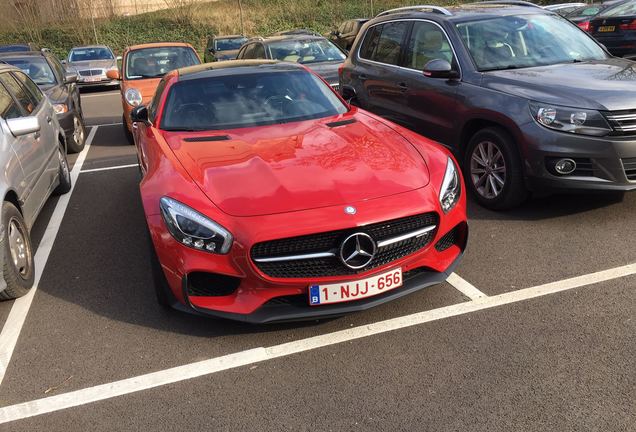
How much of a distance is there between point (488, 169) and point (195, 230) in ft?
10.3

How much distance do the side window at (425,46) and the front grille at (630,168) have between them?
1.96 metres

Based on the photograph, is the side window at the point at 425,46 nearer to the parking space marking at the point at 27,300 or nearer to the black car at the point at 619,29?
the parking space marking at the point at 27,300

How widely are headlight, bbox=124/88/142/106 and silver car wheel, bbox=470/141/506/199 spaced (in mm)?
6047

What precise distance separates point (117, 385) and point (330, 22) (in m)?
32.5

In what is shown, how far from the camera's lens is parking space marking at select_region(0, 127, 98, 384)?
3.46 m

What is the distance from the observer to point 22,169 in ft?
15.4

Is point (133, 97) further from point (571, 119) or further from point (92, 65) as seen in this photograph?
point (92, 65)

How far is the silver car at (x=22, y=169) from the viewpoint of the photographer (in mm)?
3975

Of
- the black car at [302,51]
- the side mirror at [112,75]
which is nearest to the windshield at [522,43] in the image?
the black car at [302,51]

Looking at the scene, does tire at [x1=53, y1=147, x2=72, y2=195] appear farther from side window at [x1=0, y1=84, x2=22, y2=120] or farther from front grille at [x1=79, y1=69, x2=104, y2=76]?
front grille at [x1=79, y1=69, x2=104, y2=76]

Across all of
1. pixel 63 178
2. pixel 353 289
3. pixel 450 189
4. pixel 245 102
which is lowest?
pixel 63 178

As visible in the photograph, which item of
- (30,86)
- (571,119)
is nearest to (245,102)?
(571,119)

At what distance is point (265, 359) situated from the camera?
3182 mm

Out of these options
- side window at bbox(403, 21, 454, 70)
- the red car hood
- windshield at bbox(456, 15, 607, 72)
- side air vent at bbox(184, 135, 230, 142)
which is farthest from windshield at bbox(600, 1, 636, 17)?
side air vent at bbox(184, 135, 230, 142)
